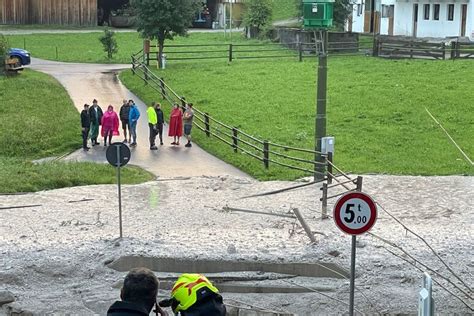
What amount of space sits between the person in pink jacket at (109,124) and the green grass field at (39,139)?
90 centimetres

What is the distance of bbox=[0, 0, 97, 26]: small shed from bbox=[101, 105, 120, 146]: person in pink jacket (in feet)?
136

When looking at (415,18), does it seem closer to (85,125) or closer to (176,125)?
(176,125)

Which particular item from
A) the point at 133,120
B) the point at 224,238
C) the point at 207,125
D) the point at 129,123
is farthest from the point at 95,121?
the point at 224,238

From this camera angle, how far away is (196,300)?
25.2 ft

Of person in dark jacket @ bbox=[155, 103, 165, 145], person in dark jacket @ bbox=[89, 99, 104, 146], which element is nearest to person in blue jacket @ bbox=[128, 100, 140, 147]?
person in dark jacket @ bbox=[155, 103, 165, 145]

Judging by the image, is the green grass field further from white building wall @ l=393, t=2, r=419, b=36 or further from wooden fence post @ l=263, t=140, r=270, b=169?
white building wall @ l=393, t=2, r=419, b=36

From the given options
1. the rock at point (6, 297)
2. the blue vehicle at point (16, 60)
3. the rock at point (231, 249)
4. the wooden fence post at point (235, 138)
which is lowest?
the rock at point (6, 297)

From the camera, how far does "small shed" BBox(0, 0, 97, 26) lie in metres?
66.2

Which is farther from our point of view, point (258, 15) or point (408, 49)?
point (258, 15)

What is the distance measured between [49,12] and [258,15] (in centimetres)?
1752

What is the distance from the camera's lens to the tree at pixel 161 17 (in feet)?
141

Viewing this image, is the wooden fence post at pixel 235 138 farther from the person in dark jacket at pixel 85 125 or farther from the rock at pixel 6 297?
the rock at pixel 6 297

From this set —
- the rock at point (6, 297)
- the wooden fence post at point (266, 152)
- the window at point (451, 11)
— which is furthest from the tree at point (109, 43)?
the rock at point (6, 297)

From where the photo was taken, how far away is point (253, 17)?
58625 millimetres
